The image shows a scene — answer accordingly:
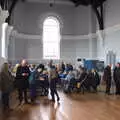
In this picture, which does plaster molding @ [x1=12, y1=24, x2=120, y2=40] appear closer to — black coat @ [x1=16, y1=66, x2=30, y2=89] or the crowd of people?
the crowd of people

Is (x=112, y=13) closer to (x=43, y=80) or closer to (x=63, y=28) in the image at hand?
(x=63, y=28)

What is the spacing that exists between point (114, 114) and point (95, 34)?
1173cm

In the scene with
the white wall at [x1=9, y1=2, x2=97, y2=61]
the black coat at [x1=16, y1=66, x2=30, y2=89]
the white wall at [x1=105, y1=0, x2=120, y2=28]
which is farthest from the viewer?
the white wall at [x1=9, y1=2, x2=97, y2=61]

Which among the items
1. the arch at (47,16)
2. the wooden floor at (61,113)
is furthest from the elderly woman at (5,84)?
the arch at (47,16)

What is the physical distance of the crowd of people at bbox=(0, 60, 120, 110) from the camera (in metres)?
7.44

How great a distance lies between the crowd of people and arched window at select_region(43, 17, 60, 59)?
591cm

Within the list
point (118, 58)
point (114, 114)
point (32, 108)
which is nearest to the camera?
point (114, 114)

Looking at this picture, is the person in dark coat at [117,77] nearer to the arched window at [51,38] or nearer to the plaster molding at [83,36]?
the plaster molding at [83,36]

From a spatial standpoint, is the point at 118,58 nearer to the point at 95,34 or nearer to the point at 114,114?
the point at 95,34

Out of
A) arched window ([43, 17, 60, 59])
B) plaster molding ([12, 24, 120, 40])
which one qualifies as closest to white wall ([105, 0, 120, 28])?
plaster molding ([12, 24, 120, 40])

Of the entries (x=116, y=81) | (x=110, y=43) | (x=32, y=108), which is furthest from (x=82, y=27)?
(x=32, y=108)

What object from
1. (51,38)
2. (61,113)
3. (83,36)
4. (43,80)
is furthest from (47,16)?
(61,113)

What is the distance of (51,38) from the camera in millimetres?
19078

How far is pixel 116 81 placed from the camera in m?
11.3
